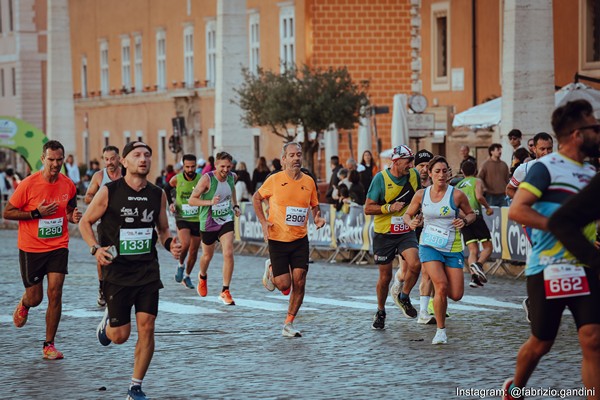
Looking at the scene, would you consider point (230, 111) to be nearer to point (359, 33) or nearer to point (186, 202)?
point (359, 33)

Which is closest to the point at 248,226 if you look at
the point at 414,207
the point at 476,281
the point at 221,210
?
the point at 221,210

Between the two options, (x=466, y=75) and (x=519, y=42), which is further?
(x=466, y=75)

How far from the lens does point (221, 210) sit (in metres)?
20.5

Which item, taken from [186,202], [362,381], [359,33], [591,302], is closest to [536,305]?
[591,302]

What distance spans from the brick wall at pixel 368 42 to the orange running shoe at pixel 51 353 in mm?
35256

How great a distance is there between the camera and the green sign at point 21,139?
44750 millimetres

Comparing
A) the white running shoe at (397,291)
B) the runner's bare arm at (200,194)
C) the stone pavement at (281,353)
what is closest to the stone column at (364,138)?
the stone pavement at (281,353)

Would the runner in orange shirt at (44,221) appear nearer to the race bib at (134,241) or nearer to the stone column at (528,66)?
the race bib at (134,241)

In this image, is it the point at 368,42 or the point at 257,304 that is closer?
the point at 257,304

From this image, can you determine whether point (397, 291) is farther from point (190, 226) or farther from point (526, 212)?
point (526, 212)

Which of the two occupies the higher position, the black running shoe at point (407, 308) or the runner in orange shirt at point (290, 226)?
the runner in orange shirt at point (290, 226)

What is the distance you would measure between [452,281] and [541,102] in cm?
1249

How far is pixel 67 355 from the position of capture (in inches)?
561

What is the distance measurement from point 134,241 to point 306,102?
1193 inches
